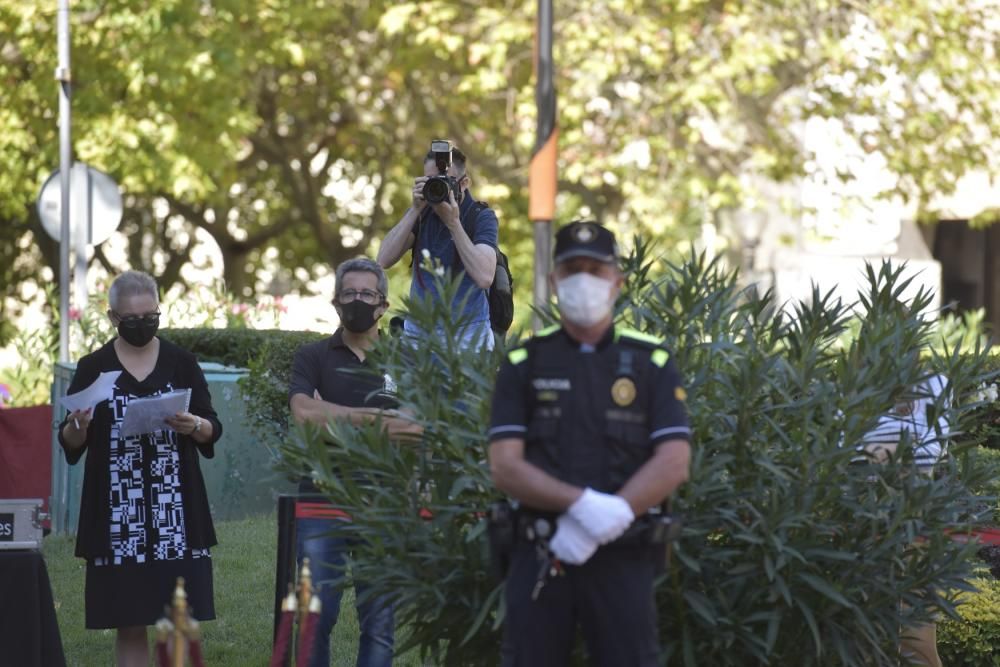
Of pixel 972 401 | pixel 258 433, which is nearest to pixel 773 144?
pixel 258 433

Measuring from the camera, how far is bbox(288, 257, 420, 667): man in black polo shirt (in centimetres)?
682

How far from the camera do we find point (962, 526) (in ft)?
20.5

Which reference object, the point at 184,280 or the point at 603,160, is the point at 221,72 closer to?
the point at 603,160

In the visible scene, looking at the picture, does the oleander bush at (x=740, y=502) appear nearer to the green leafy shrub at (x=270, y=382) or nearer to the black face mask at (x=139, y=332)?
the black face mask at (x=139, y=332)

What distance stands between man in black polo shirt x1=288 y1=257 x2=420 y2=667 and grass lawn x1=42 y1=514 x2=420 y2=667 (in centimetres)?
118

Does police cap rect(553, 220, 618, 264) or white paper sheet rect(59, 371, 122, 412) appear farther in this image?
white paper sheet rect(59, 371, 122, 412)

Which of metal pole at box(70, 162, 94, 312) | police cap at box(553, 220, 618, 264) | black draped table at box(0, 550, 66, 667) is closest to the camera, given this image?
police cap at box(553, 220, 618, 264)

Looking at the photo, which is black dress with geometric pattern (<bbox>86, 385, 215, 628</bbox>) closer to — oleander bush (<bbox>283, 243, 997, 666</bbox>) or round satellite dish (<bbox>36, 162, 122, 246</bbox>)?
oleander bush (<bbox>283, 243, 997, 666</bbox>)

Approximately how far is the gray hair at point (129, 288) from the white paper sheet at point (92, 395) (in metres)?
0.30

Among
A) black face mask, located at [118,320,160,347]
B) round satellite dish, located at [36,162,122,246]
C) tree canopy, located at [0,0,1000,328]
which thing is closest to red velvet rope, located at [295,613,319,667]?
black face mask, located at [118,320,160,347]

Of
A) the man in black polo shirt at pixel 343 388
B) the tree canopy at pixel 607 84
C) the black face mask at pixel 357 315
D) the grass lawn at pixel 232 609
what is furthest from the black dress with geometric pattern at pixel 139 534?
the tree canopy at pixel 607 84

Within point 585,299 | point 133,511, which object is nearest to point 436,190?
point 133,511

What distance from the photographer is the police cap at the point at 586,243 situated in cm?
495

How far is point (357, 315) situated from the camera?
6.89 meters
